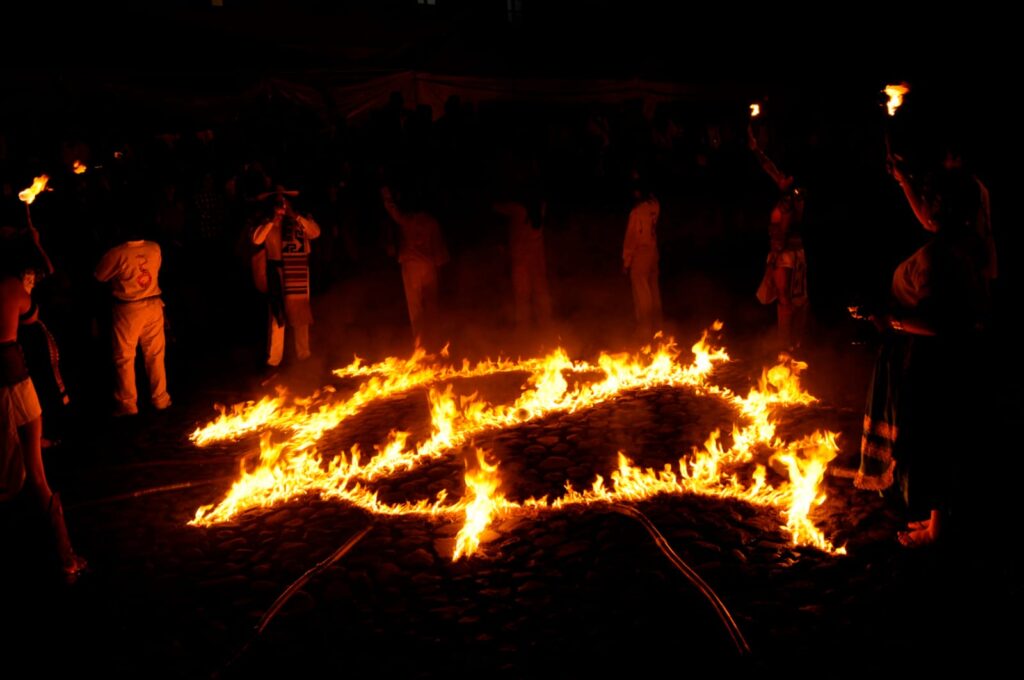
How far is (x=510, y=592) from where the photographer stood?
500 cm

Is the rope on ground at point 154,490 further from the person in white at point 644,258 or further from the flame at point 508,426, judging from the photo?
the person in white at point 644,258

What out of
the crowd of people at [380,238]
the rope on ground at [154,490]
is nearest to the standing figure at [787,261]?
the crowd of people at [380,238]

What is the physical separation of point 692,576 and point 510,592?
1.24 m

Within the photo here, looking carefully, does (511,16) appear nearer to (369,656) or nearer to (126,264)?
(126,264)

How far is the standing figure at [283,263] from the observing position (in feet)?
34.7

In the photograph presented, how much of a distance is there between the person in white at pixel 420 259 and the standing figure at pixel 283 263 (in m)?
1.30

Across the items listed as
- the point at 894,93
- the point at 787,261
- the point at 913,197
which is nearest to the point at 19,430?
the point at 913,197

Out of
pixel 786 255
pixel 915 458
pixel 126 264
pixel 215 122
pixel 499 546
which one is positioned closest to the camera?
pixel 915 458

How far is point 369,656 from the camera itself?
14.4 ft

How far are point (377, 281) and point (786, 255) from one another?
798 centimetres

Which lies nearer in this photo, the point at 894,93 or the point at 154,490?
the point at 894,93

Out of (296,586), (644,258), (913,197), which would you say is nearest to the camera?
(296,586)

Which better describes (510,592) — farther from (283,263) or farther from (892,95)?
(283,263)

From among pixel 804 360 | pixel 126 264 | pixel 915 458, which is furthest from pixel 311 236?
pixel 915 458
